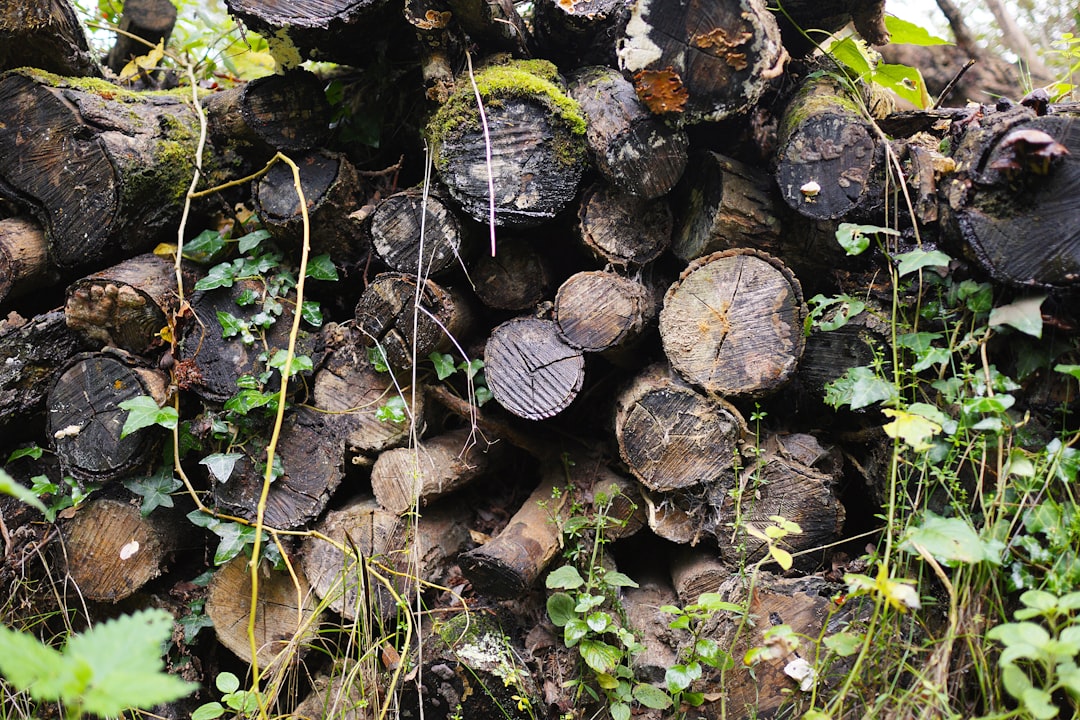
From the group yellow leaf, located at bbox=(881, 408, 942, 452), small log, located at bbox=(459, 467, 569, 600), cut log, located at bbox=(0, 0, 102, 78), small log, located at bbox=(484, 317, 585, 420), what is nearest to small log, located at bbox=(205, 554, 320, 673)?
small log, located at bbox=(459, 467, 569, 600)

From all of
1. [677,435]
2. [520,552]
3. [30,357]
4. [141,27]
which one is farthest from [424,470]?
[141,27]

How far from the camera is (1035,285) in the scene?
174 cm

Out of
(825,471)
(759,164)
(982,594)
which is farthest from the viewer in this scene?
(759,164)

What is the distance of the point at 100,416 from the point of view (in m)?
2.27

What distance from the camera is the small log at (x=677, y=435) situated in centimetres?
207

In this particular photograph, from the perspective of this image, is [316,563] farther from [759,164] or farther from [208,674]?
[759,164]

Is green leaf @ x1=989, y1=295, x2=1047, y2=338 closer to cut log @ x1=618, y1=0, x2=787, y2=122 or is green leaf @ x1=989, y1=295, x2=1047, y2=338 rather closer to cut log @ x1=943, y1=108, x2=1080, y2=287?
cut log @ x1=943, y1=108, x2=1080, y2=287

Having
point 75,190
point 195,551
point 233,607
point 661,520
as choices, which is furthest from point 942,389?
point 75,190

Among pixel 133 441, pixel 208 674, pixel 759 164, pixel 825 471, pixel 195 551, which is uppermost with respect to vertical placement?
pixel 759 164

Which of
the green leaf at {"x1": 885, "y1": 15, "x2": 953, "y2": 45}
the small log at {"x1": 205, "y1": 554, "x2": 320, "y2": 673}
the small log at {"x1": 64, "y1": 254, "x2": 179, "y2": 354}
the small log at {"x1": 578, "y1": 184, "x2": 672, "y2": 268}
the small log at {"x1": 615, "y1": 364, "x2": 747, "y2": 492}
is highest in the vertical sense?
the green leaf at {"x1": 885, "y1": 15, "x2": 953, "y2": 45}

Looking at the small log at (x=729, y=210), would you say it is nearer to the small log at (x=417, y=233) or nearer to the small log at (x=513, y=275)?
the small log at (x=513, y=275)

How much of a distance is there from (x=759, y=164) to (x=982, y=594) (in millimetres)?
1366

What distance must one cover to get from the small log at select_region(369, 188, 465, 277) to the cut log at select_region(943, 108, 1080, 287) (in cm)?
141

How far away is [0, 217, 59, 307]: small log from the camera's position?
7.73 feet
